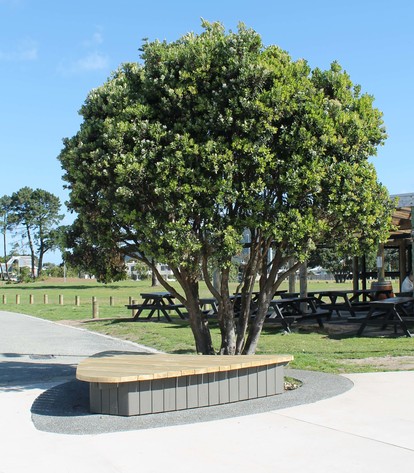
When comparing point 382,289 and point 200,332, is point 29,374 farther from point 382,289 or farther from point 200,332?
point 382,289

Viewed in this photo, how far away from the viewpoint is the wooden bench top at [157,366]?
6.66 meters

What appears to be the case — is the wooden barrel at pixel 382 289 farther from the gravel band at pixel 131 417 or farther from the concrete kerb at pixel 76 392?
the gravel band at pixel 131 417

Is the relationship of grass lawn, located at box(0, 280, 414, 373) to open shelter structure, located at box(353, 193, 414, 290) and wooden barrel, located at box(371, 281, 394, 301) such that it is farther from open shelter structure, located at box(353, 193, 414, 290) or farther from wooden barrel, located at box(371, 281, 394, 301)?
wooden barrel, located at box(371, 281, 394, 301)

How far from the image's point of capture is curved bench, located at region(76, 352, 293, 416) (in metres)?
6.78

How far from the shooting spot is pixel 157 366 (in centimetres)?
725

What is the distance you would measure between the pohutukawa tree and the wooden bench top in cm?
124

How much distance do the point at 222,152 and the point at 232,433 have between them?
3470mm

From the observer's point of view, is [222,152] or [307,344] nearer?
[222,152]

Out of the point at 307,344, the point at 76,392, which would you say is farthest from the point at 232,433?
the point at 307,344

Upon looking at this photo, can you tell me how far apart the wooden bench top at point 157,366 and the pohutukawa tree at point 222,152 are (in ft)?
4.05

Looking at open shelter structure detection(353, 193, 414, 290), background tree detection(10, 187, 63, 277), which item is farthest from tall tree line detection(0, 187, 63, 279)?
open shelter structure detection(353, 193, 414, 290)

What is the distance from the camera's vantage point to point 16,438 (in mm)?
6121

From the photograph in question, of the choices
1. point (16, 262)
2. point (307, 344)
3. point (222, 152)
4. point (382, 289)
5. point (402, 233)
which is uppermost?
point (16, 262)

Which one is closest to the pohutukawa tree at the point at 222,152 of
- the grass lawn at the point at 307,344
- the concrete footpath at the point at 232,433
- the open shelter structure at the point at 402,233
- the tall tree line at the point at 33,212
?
the concrete footpath at the point at 232,433
